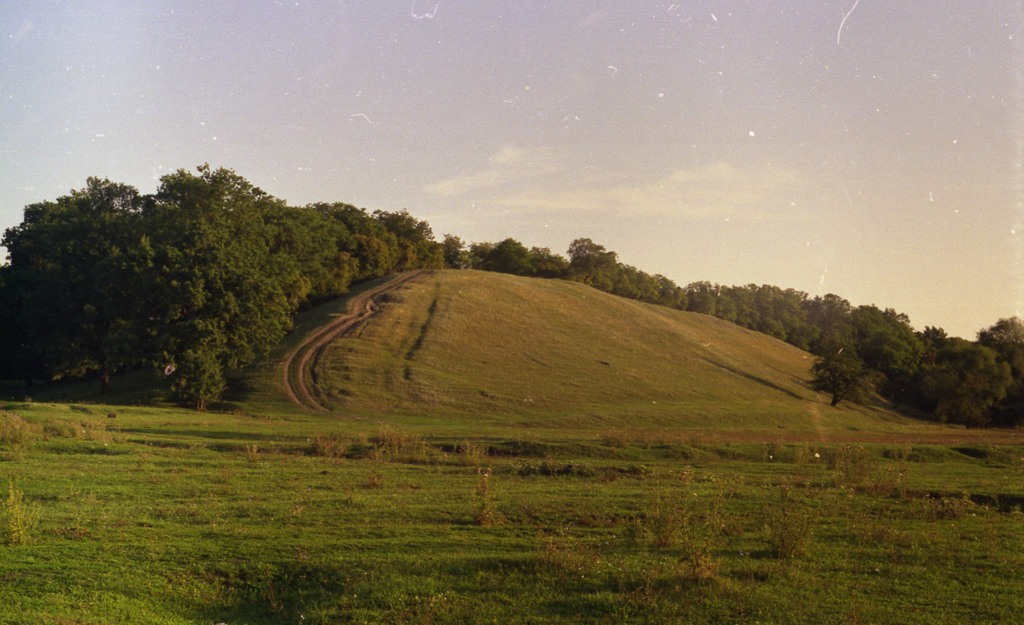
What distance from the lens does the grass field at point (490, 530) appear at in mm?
8586

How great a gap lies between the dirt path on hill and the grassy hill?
3.37ft

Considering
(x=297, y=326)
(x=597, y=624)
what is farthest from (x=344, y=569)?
(x=297, y=326)

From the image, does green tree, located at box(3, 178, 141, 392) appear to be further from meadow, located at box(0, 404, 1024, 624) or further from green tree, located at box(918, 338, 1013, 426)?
green tree, located at box(918, 338, 1013, 426)

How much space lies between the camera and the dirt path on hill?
152 feet

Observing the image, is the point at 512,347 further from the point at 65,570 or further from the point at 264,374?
the point at 65,570

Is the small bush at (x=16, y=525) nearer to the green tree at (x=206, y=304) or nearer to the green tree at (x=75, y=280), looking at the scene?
the green tree at (x=206, y=304)

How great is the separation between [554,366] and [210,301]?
26.4 m

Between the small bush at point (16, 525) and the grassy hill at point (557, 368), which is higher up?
the grassy hill at point (557, 368)

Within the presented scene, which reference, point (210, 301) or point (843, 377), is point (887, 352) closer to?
point (843, 377)

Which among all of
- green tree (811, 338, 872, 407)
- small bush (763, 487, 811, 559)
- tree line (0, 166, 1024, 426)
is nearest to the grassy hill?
green tree (811, 338, 872, 407)

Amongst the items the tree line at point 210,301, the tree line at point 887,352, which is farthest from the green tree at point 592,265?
the tree line at point 210,301

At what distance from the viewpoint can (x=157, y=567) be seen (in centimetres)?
952

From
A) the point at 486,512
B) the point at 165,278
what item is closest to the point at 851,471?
the point at 486,512

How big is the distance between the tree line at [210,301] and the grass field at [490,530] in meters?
17.8
